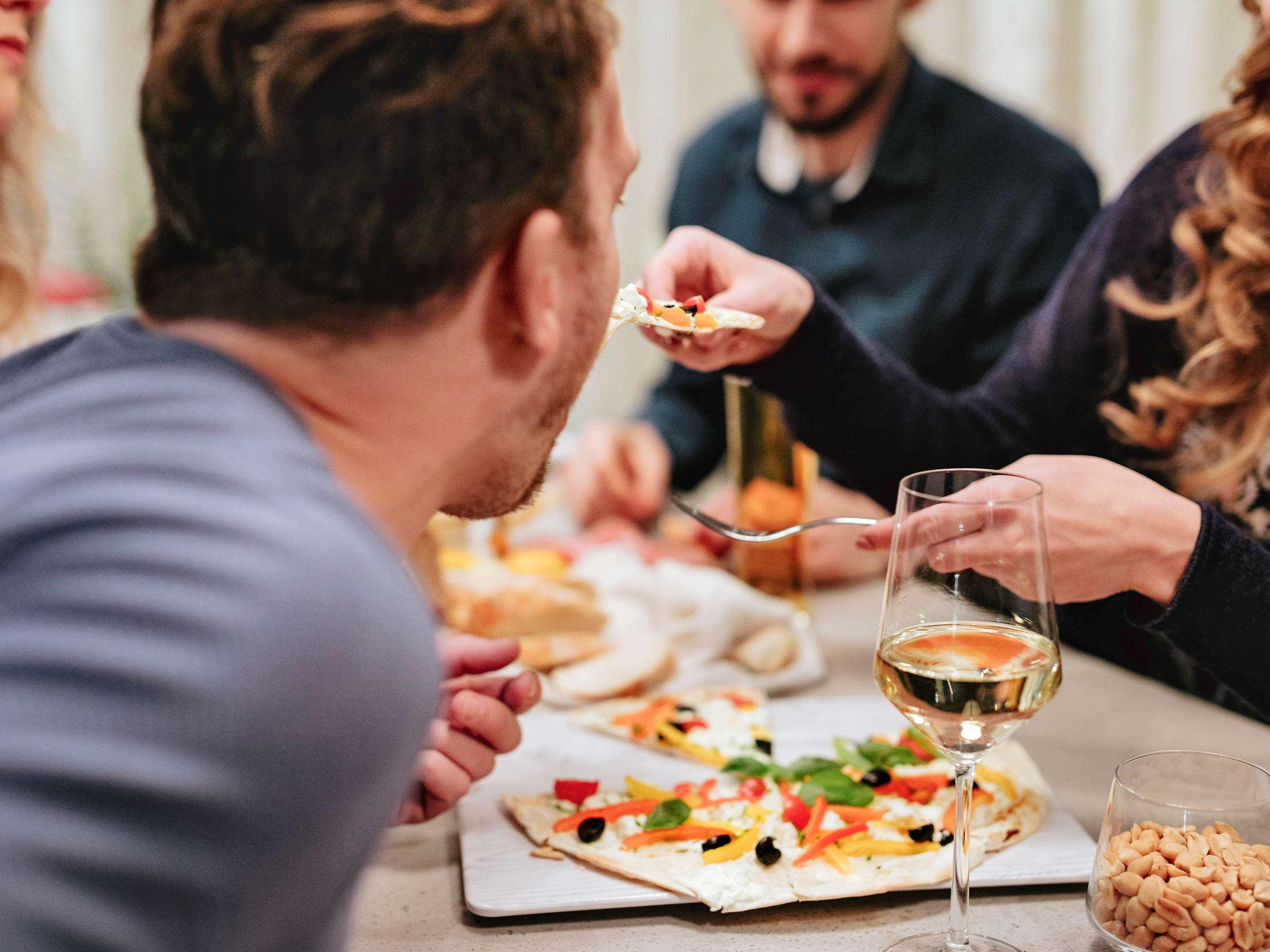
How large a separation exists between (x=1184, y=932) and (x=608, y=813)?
440 mm

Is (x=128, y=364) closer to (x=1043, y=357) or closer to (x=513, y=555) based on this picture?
(x=513, y=555)

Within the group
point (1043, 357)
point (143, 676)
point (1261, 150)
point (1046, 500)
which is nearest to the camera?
point (143, 676)

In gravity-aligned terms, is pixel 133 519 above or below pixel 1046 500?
above

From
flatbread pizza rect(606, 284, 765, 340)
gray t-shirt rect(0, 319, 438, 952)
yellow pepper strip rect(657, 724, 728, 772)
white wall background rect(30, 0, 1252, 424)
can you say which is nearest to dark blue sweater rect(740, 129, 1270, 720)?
flatbread pizza rect(606, 284, 765, 340)

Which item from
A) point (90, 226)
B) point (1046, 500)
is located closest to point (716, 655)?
point (1046, 500)

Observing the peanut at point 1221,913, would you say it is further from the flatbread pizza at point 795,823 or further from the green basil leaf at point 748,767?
the green basil leaf at point 748,767

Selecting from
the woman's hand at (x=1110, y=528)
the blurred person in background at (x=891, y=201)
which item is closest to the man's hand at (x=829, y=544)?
the blurred person in background at (x=891, y=201)

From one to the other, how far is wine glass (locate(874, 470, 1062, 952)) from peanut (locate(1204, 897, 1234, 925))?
0.15 metres

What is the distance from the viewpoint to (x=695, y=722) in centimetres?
117

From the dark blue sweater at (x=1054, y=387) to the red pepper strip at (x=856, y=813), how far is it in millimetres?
273

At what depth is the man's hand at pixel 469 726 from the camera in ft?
3.24

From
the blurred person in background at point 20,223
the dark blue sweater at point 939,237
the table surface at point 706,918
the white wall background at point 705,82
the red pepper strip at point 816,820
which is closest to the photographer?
the table surface at point 706,918

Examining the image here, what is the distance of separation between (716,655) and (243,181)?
34.3 inches

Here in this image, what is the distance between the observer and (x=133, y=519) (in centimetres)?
49
